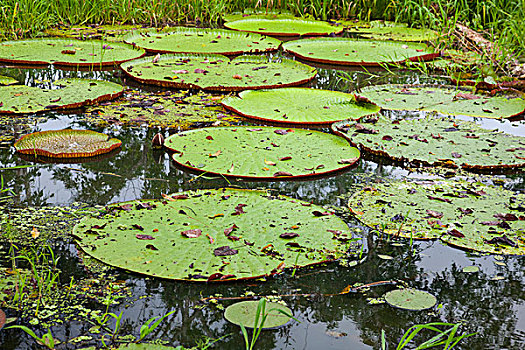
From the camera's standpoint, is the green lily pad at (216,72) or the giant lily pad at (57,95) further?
the green lily pad at (216,72)

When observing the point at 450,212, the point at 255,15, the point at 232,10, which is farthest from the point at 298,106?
the point at 232,10

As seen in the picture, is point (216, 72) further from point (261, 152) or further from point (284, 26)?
point (284, 26)

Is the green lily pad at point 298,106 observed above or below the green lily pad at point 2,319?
above

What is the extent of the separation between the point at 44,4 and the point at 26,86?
2.42 m

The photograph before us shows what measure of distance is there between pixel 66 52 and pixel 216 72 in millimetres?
1371

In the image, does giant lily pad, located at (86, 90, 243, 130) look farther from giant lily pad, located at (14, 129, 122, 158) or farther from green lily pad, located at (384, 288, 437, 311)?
green lily pad, located at (384, 288, 437, 311)

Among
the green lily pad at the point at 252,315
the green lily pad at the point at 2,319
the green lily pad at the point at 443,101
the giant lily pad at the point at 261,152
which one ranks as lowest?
the green lily pad at the point at 2,319

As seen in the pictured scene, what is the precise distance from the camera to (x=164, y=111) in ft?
12.5

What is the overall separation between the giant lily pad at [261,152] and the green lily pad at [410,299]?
984 millimetres

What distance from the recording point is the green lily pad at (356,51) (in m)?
5.25

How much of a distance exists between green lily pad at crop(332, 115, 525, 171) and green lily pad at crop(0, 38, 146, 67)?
7.53 feet

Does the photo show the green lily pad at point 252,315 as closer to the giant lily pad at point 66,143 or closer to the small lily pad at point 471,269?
the small lily pad at point 471,269

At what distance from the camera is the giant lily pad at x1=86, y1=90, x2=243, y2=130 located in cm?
363

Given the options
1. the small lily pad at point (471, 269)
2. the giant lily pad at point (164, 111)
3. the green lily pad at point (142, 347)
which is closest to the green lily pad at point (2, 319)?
the green lily pad at point (142, 347)
